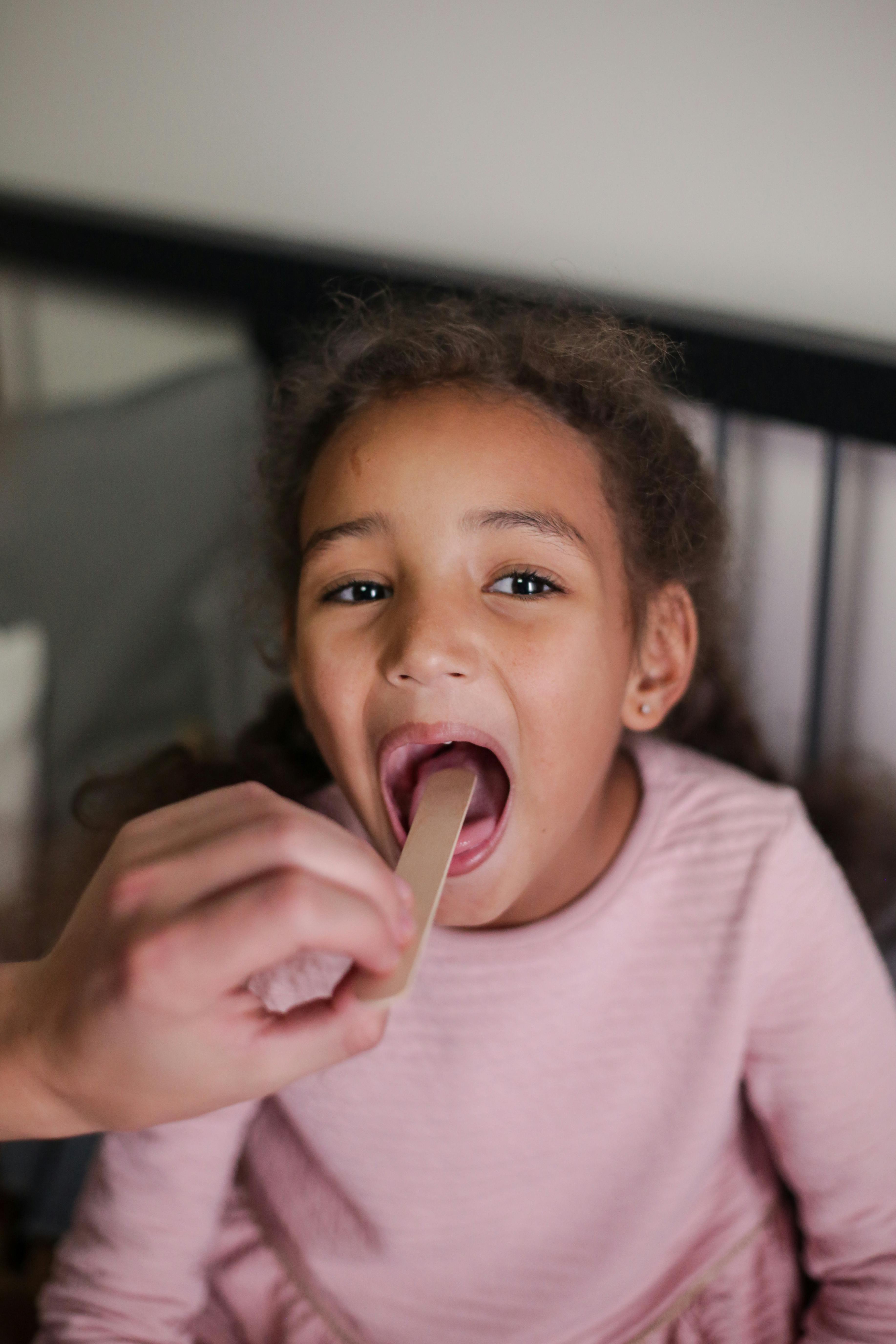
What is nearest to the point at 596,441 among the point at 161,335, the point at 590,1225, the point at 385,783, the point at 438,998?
the point at 385,783

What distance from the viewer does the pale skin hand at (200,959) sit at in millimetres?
412

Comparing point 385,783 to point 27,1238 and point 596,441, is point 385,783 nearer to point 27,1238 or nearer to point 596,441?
point 596,441

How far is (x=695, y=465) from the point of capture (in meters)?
0.82

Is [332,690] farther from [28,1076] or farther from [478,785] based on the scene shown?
[28,1076]

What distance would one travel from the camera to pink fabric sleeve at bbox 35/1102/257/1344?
0.78 m

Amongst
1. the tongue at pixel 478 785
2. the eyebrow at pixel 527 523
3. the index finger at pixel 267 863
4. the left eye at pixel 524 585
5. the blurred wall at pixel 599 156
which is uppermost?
the blurred wall at pixel 599 156

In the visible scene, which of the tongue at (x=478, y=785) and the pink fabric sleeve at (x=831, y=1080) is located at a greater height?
the tongue at (x=478, y=785)

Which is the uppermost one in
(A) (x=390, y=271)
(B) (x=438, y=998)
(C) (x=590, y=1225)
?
(A) (x=390, y=271)

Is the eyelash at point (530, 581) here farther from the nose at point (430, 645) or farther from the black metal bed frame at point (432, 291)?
the black metal bed frame at point (432, 291)

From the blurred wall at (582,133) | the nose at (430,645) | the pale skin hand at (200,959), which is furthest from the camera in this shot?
the blurred wall at (582,133)

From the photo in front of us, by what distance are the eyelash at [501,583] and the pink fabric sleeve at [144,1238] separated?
36 centimetres

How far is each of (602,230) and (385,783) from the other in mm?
434

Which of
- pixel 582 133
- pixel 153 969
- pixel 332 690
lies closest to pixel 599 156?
pixel 582 133

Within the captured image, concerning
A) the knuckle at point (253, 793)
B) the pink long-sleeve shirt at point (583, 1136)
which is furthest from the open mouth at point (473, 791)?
the knuckle at point (253, 793)
